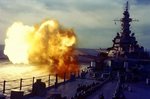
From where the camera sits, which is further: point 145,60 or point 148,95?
point 145,60

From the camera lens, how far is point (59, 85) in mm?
35844

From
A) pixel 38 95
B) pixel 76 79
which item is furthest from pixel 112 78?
pixel 38 95

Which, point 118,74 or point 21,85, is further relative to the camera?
point 118,74

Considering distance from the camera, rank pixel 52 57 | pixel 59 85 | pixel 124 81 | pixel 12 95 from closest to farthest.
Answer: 1. pixel 12 95
2. pixel 59 85
3. pixel 124 81
4. pixel 52 57

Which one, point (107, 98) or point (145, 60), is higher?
point (145, 60)

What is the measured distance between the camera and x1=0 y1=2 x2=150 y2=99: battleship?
106ft

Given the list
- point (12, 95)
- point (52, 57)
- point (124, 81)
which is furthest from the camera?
point (52, 57)

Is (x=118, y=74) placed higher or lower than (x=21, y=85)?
higher

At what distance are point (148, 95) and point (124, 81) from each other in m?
11.4

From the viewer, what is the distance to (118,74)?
45.3 meters

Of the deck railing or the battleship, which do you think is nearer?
the deck railing

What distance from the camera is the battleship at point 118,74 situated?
1272 inches

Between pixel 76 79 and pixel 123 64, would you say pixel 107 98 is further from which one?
pixel 123 64

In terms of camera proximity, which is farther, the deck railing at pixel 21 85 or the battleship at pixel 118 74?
the battleship at pixel 118 74
